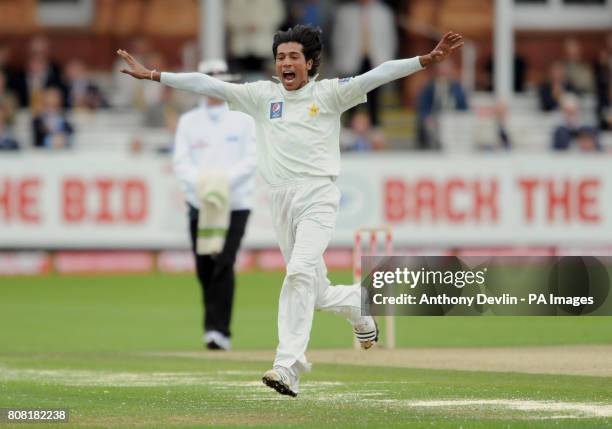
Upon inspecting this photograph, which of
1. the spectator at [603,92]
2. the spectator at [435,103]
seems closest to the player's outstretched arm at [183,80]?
the spectator at [435,103]

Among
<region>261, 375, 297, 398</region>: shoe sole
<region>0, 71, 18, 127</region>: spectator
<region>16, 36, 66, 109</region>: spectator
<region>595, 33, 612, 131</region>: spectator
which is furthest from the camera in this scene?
<region>595, 33, 612, 131</region>: spectator

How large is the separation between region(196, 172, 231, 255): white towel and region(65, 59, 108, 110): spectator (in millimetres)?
13739

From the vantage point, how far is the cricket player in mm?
11648

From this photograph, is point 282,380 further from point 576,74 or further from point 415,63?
point 576,74

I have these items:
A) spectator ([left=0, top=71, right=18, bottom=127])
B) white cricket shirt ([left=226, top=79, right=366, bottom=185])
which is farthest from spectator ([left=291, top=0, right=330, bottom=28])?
white cricket shirt ([left=226, top=79, right=366, bottom=185])

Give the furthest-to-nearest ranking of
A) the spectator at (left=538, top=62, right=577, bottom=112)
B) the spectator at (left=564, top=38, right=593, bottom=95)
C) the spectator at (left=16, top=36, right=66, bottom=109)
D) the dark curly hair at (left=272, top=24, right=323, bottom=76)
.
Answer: the spectator at (left=564, top=38, right=593, bottom=95), the spectator at (left=538, top=62, right=577, bottom=112), the spectator at (left=16, top=36, right=66, bottom=109), the dark curly hair at (left=272, top=24, right=323, bottom=76)

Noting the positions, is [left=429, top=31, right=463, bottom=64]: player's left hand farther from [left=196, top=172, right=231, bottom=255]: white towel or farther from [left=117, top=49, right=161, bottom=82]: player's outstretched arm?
[left=196, top=172, right=231, bottom=255]: white towel

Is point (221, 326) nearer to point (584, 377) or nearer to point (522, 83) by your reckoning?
point (584, 377)

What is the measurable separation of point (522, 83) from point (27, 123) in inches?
348

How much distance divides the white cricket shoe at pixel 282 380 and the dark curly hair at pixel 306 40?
81.3 inches

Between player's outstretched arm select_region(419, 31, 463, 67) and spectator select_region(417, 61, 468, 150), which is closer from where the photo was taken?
player's outstretched arm select_region(419, 31, 463, 67)

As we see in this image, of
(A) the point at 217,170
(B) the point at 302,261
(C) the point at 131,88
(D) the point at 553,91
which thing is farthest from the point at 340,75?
(B) the point at 302,261

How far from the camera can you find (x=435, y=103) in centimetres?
2891

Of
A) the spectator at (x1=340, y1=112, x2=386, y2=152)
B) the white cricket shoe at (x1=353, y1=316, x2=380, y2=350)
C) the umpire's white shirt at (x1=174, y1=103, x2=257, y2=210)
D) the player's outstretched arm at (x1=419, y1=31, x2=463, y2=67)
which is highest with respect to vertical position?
the player's outstretched arm at (x1=419, y1=31, x2=463, y2=67)
